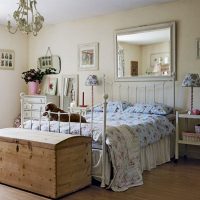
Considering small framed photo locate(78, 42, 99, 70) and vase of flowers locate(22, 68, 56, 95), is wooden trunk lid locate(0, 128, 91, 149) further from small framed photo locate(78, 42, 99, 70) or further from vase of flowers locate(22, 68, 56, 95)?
vase of flowers locate(22, 68, 56, 95)

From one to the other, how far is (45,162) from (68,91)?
3.41 metres

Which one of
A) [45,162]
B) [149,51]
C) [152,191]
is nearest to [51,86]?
[149,51]

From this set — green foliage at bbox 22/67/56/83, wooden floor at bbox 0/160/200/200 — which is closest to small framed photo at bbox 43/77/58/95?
green foliage at bbox 22/67/56/83

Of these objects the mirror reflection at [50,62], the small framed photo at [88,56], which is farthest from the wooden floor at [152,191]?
the mirror reflection at [50,62]

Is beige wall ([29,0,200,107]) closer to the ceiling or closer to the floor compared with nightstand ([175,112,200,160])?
closer to the ceiling

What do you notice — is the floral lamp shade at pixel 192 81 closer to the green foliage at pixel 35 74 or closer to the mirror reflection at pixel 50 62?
the mirror reflection at pixel 50 62

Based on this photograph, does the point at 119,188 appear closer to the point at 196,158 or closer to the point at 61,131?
the point at 61,131

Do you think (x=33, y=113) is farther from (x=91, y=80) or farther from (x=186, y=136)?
(x=186, y=136)

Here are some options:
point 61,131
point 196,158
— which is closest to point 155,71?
point 196,158

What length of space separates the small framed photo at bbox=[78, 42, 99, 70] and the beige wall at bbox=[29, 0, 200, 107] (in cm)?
8

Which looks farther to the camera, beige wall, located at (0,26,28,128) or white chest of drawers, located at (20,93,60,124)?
beige wall, located at (0,26,28,128)

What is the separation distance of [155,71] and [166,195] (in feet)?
8.21

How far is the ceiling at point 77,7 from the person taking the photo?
197 inches

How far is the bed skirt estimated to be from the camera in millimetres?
3473
